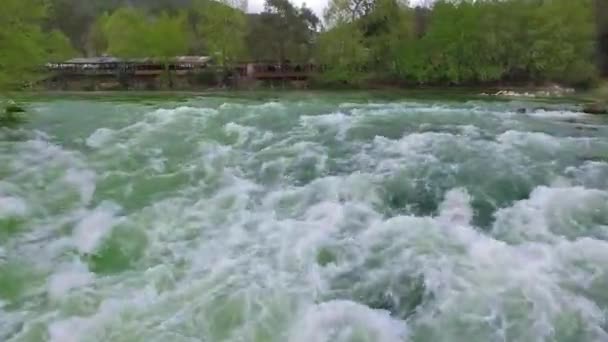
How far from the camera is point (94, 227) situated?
28.4 feet

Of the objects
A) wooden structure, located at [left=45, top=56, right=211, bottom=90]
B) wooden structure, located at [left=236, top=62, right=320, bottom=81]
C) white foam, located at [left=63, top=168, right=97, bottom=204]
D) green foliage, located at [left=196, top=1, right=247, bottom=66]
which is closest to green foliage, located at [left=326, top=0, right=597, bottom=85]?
wooden structure, located at [left=236, top=62, right=320, bottom=81]

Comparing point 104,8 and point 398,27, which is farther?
point 104,8

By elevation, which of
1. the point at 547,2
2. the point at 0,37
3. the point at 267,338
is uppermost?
the point at 547,2

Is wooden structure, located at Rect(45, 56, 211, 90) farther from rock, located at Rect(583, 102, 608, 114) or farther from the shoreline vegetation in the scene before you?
rock, located at Rect(583, 102, 608, 114)

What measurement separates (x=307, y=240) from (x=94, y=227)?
3.12 metres

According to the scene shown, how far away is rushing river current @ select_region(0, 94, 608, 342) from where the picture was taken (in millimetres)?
6465

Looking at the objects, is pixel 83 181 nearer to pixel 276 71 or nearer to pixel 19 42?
pixel 19 42

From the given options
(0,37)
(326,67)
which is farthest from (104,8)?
(0,37)

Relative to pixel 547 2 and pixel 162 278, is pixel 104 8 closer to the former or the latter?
pixel 547 2

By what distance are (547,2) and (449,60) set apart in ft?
30.6

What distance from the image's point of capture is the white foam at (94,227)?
Answer: 8.18m

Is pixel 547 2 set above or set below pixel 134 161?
above

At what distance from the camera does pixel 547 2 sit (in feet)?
157

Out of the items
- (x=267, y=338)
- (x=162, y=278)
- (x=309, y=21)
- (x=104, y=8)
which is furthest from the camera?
(x=104, y=8)
